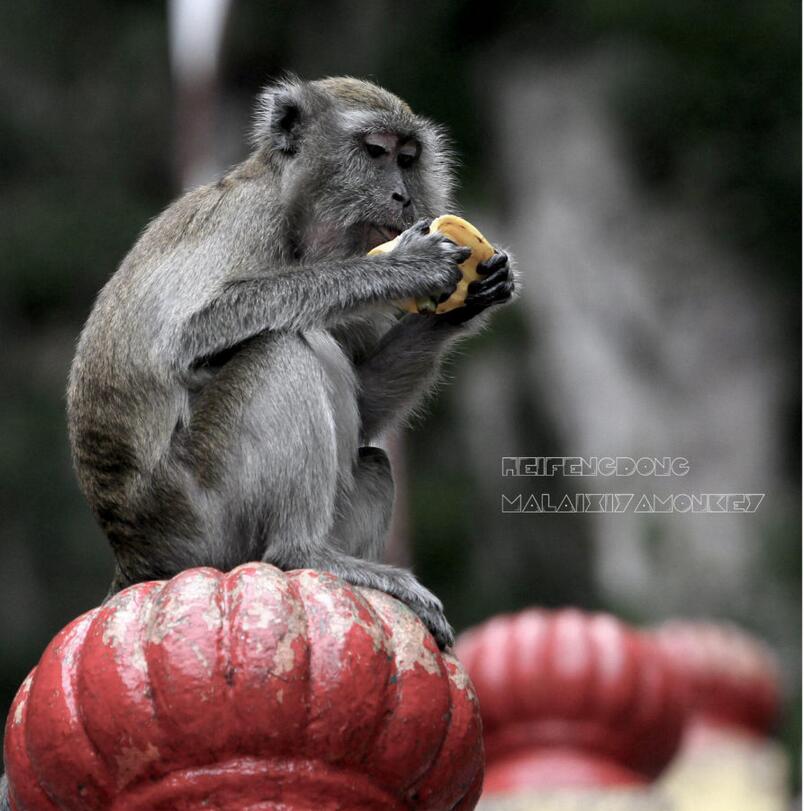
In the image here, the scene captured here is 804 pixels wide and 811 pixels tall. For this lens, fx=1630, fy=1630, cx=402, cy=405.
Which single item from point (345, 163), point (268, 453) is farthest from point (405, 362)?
point (268, 453)

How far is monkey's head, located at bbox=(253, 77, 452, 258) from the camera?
21.0 feet

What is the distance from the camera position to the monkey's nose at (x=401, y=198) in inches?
253

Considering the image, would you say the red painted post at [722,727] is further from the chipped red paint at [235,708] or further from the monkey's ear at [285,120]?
the chipped red paint at [235,708]

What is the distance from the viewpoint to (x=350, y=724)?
440 cm

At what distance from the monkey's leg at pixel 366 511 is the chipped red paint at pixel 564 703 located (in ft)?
6.12

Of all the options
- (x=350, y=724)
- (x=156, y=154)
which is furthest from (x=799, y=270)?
(x=350, y=724)

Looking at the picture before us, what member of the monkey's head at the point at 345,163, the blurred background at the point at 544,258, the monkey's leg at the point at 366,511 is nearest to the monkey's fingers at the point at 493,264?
the monkey's head at the point at 345,163

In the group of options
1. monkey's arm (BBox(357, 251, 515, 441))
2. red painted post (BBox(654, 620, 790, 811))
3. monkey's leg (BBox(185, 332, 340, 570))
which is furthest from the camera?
red painted post (BBox(654, 620, 790, 811))

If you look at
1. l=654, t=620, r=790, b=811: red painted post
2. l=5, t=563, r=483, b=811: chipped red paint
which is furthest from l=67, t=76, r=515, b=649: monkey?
l=654, t=620, r=790, b=811: red painted post

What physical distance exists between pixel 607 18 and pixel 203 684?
15.5 m

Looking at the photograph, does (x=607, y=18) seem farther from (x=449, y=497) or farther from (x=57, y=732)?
(x=57, y=732)

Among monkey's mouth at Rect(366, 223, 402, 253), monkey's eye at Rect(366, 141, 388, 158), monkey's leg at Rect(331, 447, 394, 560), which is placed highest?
monkey's eye at Rect(366, 141, 388, 158)

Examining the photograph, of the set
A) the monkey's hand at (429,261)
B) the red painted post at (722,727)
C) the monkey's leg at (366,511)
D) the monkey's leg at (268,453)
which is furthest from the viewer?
the red painted post at (722,727)

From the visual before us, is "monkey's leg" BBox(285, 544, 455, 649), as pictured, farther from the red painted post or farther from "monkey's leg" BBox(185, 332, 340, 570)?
the red painted post
